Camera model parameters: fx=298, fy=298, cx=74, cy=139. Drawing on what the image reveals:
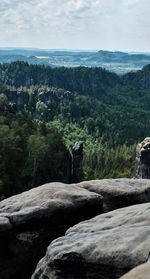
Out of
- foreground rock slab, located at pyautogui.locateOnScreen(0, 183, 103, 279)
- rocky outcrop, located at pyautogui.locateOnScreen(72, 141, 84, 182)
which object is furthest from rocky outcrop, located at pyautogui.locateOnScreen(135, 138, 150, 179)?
foreground rock slab, located at pyautogui.locateOnScreen(0, 183, 103, 279)

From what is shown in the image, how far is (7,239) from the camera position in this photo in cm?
2145

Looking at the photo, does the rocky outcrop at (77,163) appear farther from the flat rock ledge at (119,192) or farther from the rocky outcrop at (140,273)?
the rocky outcrop at (140,273)

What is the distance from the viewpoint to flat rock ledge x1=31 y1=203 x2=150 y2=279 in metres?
13.5

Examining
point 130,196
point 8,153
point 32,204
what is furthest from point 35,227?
point 8,153

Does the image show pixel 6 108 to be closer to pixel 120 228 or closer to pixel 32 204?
pixel 32 204

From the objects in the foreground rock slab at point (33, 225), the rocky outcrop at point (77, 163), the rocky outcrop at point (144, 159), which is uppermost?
the foreground rock slab at point (33, 225)

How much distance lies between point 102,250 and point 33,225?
8.45 m

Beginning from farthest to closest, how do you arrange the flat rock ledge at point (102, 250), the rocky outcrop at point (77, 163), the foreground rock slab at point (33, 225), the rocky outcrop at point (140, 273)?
the rocky outcrop at point (77, 163) → the foreground rock slab at point (33, 225) → the flat rock ledge at point (102, 250) → the rocky outcrop at point (140, 273)

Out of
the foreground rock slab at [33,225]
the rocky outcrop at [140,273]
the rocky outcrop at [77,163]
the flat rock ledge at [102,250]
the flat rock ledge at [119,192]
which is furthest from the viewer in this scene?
the rocky outcrop at [77,163]

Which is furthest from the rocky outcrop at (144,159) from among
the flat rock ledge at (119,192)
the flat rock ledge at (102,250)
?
the flat rock ledge at (102,250)

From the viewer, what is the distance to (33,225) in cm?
2159

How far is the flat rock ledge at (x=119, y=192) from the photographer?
24219 millimetres

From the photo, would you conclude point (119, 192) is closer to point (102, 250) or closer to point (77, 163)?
point (102, 250)

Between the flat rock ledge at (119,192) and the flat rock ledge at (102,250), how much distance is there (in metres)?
6.21
